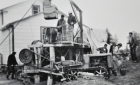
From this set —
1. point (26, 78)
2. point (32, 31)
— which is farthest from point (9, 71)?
point (32, 31)

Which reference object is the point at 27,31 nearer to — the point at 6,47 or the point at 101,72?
the point at 6,47

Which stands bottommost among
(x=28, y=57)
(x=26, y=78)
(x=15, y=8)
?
(x=26, y=78)

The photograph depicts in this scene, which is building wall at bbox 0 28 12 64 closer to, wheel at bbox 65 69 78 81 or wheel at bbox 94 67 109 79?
wheel at bbox 65 69 78 81

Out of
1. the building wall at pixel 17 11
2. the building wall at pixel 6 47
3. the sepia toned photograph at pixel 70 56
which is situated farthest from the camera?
the building wall at pixel 17 11

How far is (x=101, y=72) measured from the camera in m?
12.0

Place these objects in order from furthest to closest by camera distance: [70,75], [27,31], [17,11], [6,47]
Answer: [17,11]
[6,47]
[27,31]
[70,75]

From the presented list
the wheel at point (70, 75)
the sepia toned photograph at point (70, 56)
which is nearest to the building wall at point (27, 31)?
the sepia toned photograph at point (70, 56)

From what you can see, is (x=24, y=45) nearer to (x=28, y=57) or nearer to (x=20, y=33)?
(x=20, y=33)

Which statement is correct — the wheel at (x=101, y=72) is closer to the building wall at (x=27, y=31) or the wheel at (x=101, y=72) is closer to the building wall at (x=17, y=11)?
the building wall at (x=27, y=31)

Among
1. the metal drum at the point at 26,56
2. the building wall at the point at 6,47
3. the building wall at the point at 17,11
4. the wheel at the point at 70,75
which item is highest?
the building wall at the point at 17,11

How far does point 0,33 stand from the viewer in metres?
19.6

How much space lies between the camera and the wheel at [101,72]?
1140 centimetres

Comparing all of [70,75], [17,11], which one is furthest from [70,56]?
[17,11]

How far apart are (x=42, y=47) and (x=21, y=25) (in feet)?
17.4
